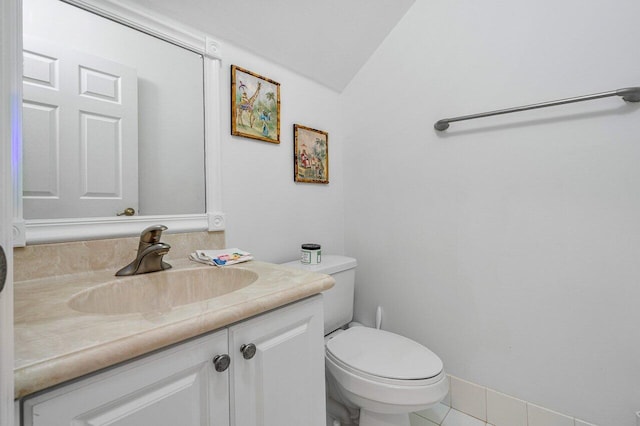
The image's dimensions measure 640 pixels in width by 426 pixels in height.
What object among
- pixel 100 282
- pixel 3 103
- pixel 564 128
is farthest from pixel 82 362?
pixel 564 128

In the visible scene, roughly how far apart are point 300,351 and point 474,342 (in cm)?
101

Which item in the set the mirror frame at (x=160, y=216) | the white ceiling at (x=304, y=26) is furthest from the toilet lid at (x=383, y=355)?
the white ceiling at (x=304, y=26)

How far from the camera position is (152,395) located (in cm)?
52

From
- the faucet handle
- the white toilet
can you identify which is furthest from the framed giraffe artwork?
the white toilet

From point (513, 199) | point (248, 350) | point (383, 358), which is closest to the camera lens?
point (248, 350)

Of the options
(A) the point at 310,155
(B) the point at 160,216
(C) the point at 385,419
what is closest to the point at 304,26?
(A) the point at 310,155

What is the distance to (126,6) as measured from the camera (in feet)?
3.23

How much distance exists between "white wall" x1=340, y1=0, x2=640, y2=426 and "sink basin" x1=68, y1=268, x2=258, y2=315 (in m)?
0.97

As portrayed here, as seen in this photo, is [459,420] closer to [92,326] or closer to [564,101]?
[564,101]

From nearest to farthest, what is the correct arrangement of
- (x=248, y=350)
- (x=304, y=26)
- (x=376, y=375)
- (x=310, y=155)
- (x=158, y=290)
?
(x=248, y=350) → (x=158, y=290) → (x=376, y=375) → (x=304, y=26) → (x=310, y=155)

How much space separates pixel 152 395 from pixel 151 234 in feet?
1.74

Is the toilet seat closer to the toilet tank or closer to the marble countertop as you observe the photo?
the toilet tank

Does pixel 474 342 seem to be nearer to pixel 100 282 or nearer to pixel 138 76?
pixel 100 282

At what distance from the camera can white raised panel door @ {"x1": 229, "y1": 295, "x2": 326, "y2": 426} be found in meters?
0.65
